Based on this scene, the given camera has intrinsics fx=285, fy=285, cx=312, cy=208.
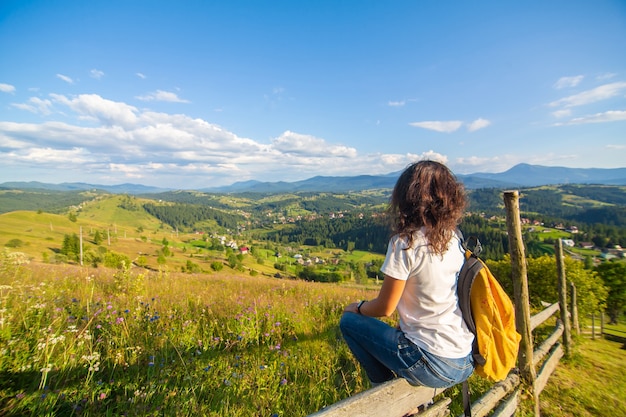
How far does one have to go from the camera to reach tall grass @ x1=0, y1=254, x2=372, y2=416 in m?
2.26

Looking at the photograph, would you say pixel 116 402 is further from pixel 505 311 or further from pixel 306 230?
pixel 306 230

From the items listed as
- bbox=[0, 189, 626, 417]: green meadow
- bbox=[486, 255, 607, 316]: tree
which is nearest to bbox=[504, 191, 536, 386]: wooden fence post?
bbox=[0, 189, 626, 417]: green meadow

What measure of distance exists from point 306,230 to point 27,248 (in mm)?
117560

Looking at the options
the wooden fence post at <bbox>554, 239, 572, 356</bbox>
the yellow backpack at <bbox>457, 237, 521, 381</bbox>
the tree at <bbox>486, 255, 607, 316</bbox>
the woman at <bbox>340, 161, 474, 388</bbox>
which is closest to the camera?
the woman at <bbox>340, 161, 474, 388</bbox>

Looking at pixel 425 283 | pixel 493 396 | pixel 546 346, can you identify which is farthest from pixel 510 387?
pixel 425 283

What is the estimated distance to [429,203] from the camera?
209 centimetres

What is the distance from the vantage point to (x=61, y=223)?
83.0m

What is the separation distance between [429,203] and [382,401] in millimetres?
1416

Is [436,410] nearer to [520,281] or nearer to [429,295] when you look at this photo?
[429,295]

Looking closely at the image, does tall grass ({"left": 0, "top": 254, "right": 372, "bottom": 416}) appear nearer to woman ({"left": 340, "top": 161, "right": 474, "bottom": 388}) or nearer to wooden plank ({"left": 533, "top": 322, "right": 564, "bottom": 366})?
woman ({"left": 340, "top": 161, "right": 474, "bottom": 388})

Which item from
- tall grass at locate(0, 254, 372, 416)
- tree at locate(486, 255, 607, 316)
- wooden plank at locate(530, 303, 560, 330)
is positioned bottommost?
tree at locate(486, 255, 607, 316)

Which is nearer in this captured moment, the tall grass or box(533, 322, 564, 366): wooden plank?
the tall grass

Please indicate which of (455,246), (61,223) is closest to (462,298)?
(455,246)

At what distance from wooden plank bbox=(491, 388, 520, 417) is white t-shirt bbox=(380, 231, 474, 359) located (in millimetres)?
2193
